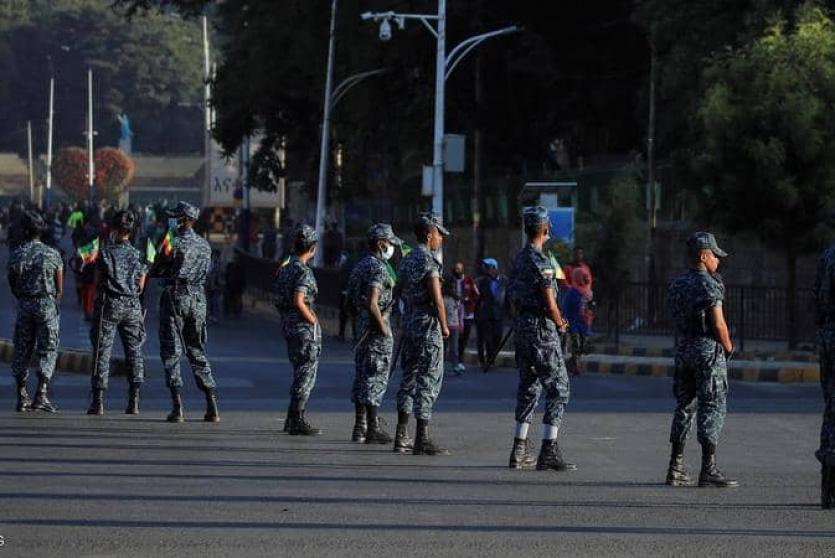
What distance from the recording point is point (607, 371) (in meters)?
28.1

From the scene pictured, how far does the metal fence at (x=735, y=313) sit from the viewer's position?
104ft

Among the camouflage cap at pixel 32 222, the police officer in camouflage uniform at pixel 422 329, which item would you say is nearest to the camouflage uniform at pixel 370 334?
the police officer in camouflage uniform at pixel 422 329

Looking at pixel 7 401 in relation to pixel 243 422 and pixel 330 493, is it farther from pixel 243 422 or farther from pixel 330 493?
pixel 330 493

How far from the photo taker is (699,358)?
13391 millimetres

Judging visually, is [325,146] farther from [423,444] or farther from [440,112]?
[423,444]

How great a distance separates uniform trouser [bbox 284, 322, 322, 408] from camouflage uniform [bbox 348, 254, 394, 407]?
57 cm

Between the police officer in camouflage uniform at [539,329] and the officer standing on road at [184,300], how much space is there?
3.93 m

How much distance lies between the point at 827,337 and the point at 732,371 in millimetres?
15045

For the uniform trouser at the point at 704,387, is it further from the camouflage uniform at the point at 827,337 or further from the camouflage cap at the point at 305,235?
the camouflage cap at the point at 305,235

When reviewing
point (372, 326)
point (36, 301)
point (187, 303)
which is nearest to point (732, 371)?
point (36, 301)

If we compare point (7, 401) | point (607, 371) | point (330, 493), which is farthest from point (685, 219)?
point (330, 493)

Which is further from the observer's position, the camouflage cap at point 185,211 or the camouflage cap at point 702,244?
the camouflage cap at point 185,211

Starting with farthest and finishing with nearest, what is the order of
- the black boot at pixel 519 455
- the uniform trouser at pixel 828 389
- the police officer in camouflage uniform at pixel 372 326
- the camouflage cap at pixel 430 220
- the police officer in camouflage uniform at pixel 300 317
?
the police officer in camouflage uniform at pixel 300 317 < the police officer in camouflage uniform at pixel 372 326 < the camouflage cap at pixel 430 220 < the black boot at pixel 519 455 < the uniform trouser at pixel 828 389

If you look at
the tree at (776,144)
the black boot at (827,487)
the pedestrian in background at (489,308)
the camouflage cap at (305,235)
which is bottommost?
the black boot at (827,487)
